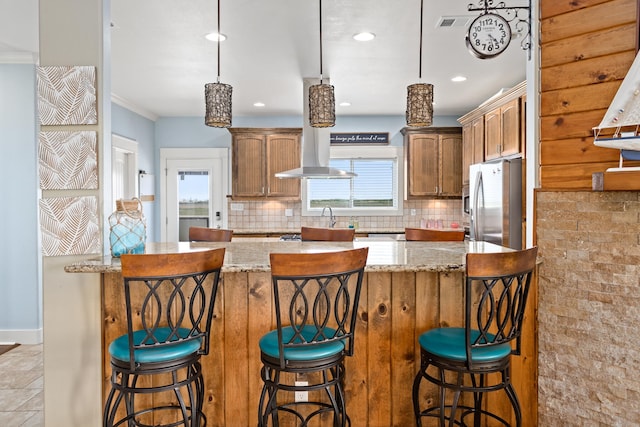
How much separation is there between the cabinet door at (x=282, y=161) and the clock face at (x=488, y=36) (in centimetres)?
375

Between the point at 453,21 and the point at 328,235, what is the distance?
1768mm

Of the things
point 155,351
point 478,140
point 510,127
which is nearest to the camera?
point 155,351

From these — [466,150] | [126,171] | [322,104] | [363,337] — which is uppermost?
[466,150]

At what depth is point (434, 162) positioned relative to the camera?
5832 mm

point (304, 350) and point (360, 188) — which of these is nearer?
point (304, 350)

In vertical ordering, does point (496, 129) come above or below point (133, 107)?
below

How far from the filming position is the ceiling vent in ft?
9.53

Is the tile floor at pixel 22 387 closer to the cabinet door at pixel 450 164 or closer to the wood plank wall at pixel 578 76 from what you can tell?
the wood plank wall at pixel 578 76

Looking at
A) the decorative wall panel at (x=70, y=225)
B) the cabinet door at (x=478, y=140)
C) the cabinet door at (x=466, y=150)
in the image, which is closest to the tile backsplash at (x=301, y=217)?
the cabinet door at (x=466, y=150)

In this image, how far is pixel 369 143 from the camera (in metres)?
6.21

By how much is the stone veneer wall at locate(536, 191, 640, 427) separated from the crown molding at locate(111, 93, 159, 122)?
488 cm

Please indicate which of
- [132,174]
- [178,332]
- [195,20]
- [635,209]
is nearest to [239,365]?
[178,332]

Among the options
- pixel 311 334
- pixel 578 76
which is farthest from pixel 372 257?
pixel 578 76

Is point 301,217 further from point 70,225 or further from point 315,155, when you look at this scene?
point 70,225
